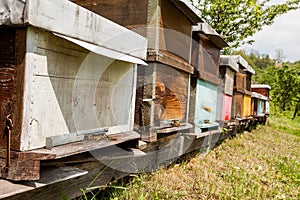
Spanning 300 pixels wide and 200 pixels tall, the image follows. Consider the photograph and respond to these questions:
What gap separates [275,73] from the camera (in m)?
24.5

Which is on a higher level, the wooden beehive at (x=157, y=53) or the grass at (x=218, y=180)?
the wooden beehive at (x=157, y=53)

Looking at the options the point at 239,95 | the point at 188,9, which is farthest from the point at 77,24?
the point at 239,95

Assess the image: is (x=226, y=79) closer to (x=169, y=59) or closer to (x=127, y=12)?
(x=169, y=59)

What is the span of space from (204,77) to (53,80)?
2.47 meters

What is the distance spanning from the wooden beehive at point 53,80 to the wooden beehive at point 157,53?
433 millimetres

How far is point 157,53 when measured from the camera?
2.39 m

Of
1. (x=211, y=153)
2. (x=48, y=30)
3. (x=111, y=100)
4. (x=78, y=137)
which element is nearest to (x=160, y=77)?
(x=111, y=100)

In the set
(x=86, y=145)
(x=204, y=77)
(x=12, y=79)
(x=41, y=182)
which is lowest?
(x=41, y=182)

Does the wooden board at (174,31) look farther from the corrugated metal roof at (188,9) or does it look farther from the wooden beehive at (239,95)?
the wooden beehive at (239,95)

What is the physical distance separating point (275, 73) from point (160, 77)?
24493 mm

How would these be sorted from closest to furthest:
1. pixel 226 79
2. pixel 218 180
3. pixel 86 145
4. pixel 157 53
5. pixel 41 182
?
pixel 41 182 → pixel 86 145 → pixel 157 53 → pixel 218 180 → pixel 226 79

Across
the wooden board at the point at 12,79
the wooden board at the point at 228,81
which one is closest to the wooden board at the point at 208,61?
the wooden board at the point at 228,81

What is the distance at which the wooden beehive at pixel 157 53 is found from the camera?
7.86 ft

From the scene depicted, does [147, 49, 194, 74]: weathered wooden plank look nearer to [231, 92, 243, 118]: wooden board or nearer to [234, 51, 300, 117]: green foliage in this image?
[231, 92, 243, 118]: wooden board
